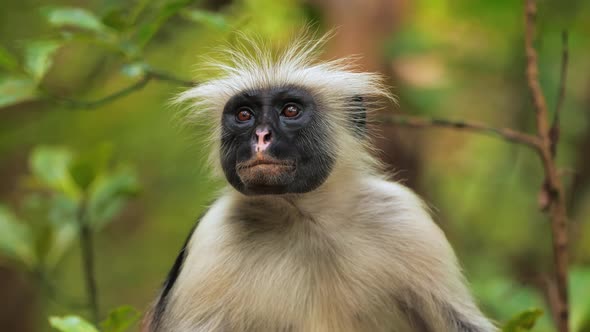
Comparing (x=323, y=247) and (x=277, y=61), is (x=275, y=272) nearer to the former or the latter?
(x=323, y=247)

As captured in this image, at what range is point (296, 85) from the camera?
5.39 meters

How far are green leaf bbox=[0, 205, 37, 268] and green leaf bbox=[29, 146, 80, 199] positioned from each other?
1.37ft

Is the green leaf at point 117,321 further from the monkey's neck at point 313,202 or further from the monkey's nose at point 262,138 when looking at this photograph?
the monkey's neck at point 313,202

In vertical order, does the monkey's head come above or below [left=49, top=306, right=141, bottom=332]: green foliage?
above

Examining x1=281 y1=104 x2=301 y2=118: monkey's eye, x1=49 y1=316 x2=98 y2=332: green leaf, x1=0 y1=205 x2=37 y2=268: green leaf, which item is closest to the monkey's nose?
x1=281 y1=104 x2=301 y2=118: monkey's eye

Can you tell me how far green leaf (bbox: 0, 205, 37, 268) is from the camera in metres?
Answer: 6.25

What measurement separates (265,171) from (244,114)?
65cm

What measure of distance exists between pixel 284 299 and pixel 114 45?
178 cm

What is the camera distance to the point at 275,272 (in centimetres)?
501

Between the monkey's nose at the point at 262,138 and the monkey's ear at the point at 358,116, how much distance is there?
42.5 inches

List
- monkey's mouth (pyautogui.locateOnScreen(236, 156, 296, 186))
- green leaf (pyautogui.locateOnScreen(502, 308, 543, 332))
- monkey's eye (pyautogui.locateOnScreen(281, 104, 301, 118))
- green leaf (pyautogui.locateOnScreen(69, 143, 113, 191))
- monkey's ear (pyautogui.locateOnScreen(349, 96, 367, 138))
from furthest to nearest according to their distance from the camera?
green leaf (pyautogui.locateOnScreen(69, 143, 113, 191)) → monkey's ear (pyautogui.locateOnScreen(349, 96, 367, 138)) → monkey's eye (pyautogui.locateOnScreen(281, 104, 301, 118)) → monkey's mouth (pyautogui.locateOnScreen(236, 156, 296, 186)) → green leaf (pyautogui.locateOnScreen(502, 308, 543, 332))

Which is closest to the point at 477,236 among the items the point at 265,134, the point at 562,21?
the point at 562,21

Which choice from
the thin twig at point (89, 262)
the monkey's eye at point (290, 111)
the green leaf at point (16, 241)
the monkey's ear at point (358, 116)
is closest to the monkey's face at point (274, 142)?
the monkey's eye at point (290, 111)

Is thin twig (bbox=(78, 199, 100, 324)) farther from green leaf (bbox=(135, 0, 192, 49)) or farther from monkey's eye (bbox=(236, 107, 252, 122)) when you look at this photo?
green leaf (bbox=(135, 0, 192, 49))
